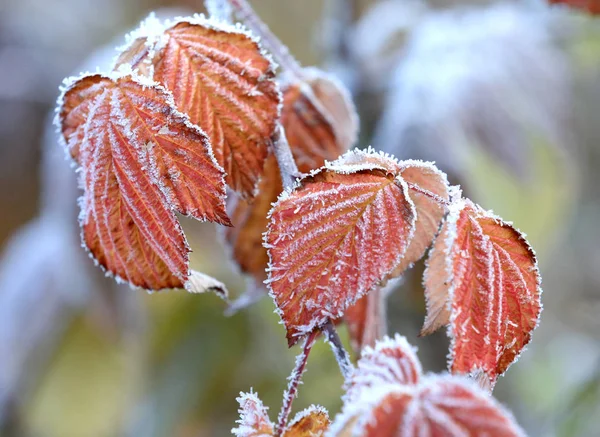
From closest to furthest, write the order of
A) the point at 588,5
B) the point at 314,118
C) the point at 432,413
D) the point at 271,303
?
the point at 432,413, the point at 314,118, the point at 588,5, the point at 271,303

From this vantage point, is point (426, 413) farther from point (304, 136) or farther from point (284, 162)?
point (304, 136)

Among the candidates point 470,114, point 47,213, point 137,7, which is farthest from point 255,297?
point 137,7

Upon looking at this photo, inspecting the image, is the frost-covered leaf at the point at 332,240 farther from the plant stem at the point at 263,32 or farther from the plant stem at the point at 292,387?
the plant stem at the point at 263,32

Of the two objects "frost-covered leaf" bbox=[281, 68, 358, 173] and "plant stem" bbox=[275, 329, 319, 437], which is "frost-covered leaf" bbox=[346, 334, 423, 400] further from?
"frost-covered leaf" bbox=[281, 68, 358, 173]

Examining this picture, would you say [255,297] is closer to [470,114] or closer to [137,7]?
[470,114]

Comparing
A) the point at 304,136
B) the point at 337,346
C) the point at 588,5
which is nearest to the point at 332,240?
the point at 337,346

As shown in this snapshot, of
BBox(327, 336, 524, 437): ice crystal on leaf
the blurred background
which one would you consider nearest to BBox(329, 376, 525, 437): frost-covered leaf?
BBox(327, 336, 524, 437): ice crystal on leaf
